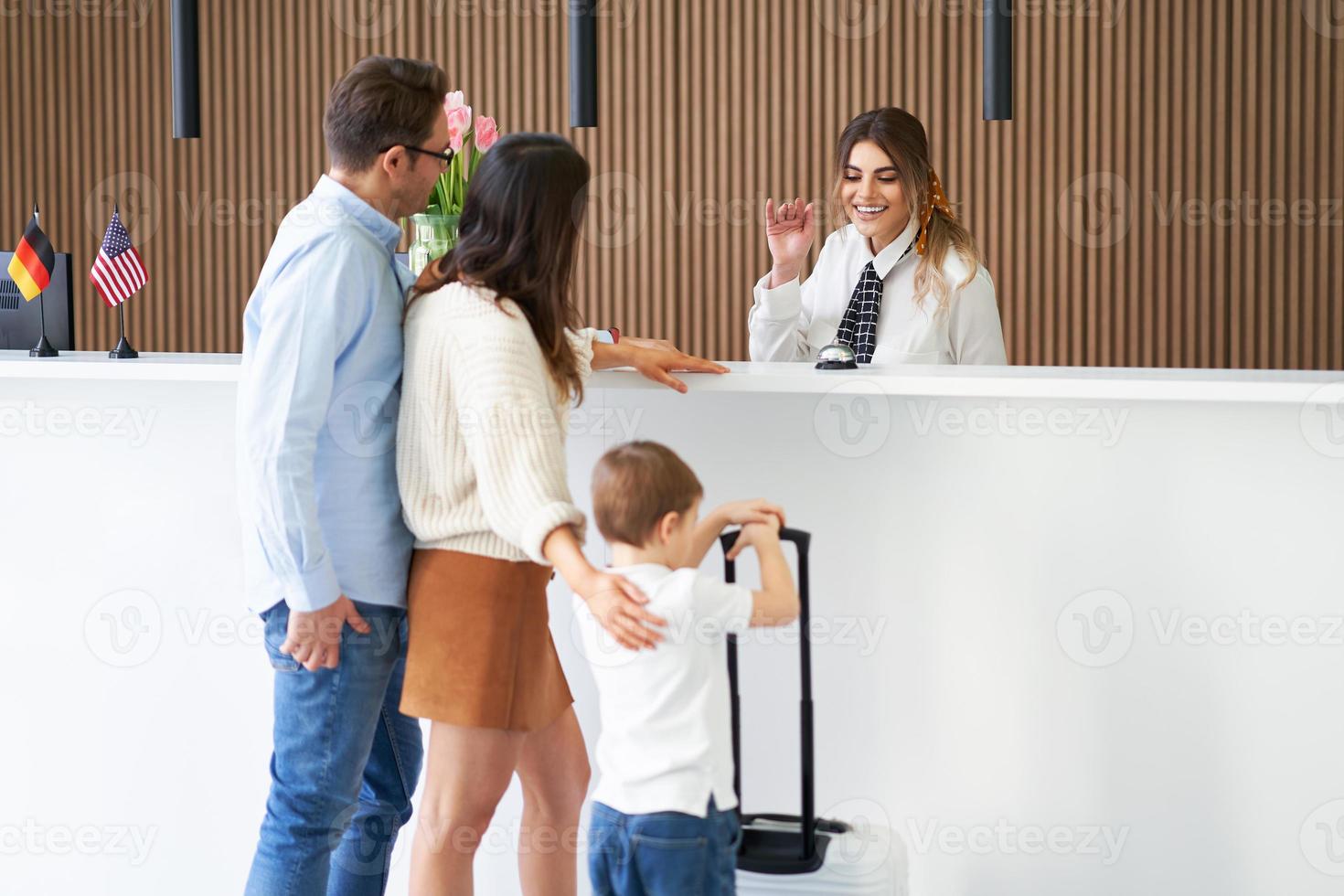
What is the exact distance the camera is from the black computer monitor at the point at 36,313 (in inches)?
106

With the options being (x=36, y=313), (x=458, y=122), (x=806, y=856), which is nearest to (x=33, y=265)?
(x=36, y=313)

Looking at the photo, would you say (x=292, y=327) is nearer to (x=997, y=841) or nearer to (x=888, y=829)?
(x=888, y=829)

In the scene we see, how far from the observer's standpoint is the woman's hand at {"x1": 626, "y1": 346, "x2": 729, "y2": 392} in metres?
2.09

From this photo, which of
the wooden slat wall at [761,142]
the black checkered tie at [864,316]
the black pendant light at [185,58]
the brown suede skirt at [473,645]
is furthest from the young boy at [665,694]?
the wooden slat wall at [761,142]

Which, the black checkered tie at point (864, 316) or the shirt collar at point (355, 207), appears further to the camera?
the black checkered tie at point (864, 316)

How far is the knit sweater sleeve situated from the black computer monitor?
4.42 feet

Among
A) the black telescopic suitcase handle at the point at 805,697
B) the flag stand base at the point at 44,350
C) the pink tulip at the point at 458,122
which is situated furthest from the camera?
the flag stand base at the point at 44,350

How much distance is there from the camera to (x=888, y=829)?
7.03 feet

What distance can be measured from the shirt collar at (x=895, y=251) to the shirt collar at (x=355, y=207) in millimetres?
1463

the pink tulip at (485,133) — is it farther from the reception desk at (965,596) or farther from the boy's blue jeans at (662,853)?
the boy's blue jeans at (662,853)

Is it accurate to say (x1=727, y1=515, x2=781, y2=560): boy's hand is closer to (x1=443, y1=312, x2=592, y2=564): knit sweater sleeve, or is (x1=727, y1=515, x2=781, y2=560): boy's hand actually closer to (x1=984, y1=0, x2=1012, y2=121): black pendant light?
(x1=443, y1=312, x2=592, y2=564): knit sweater sleeve

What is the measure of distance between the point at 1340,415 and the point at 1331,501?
15 cm

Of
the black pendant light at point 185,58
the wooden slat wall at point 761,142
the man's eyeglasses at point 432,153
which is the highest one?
the wooden slat wall at point 761,142

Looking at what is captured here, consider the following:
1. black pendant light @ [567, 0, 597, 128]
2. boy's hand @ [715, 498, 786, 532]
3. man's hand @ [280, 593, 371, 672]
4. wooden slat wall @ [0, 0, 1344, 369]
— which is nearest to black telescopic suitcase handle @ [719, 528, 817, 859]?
boy's hand @ [715, 498, 786, 532]
